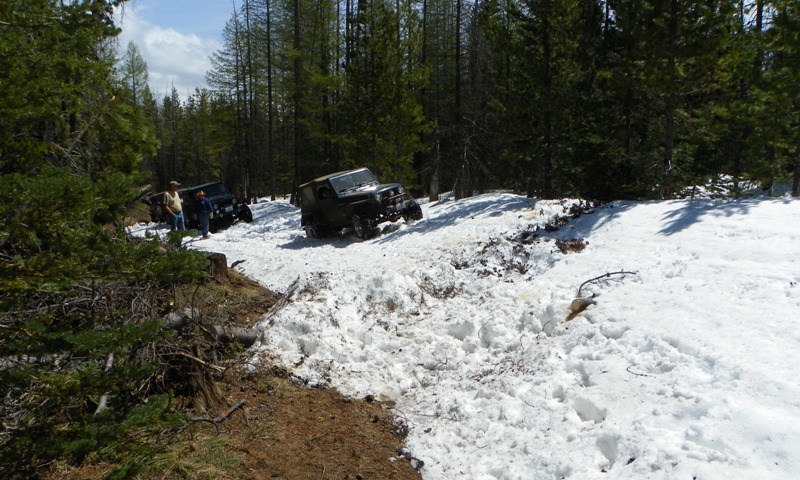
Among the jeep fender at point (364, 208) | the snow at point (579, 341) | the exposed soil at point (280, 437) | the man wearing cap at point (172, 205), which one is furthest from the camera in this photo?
the jeep fender at point (364, 208)

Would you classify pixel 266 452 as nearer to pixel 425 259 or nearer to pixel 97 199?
pixel 97 199

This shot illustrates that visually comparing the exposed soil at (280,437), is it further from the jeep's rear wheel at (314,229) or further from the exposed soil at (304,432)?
the jeep's rear wheel at (314,229)

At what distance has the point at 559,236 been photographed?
989cm

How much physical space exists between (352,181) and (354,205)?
45.4 inches

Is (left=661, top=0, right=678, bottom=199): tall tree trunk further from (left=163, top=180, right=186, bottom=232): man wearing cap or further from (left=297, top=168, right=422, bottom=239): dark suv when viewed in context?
(left=163, top=180, right=186, bottom=232): man wearing cap

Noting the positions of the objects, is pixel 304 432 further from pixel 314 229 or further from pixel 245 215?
pixel 245 215

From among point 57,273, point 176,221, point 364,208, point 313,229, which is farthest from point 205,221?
point 57,273

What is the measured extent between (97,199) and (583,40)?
15837 millimetres

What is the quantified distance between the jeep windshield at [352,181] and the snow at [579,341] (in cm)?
409

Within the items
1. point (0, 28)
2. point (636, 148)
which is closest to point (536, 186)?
point (636, 148)

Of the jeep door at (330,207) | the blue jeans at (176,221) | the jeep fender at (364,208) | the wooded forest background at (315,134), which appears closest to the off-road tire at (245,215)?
the wooded forest background at (315,134)

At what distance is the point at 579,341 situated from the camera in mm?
6180

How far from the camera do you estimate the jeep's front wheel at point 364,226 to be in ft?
46.5

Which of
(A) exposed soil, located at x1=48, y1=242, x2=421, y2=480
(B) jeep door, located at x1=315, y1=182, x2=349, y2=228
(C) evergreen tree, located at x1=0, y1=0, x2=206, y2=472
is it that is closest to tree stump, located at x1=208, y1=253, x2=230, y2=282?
(A) exposed soil, located at x1=48, y1=242, x2=421, y2=480
